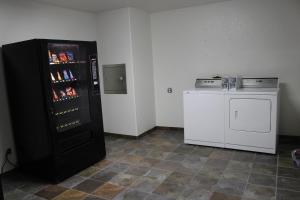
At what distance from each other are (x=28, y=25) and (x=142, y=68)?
2.08m

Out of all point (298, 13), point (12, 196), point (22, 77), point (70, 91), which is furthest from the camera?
point (298, 13)

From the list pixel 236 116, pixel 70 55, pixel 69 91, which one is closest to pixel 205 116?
pixel 236 116

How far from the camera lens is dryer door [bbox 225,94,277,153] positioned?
3.53 meters

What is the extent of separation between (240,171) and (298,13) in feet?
8.69

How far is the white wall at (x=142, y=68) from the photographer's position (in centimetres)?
458

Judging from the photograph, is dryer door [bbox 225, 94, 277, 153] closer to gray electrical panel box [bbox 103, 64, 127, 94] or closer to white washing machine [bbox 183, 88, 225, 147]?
white washing machine [bbox 183, 88, 225, 147]

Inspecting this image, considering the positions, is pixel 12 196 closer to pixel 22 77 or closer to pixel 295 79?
pixel 22 77

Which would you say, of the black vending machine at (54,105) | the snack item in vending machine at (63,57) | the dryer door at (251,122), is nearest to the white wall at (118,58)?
the black vending machine at (54,105)

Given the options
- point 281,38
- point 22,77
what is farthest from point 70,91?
point 281,38

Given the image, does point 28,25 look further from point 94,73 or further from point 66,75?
point 94,73

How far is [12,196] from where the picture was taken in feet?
9.46

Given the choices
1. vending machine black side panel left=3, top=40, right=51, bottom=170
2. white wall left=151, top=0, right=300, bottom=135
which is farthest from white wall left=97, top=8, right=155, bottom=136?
vending machine black side panel left=3, top=40, right=51, bottom=170

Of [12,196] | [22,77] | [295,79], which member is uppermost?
[22,77]

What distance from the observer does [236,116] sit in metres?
3.75
